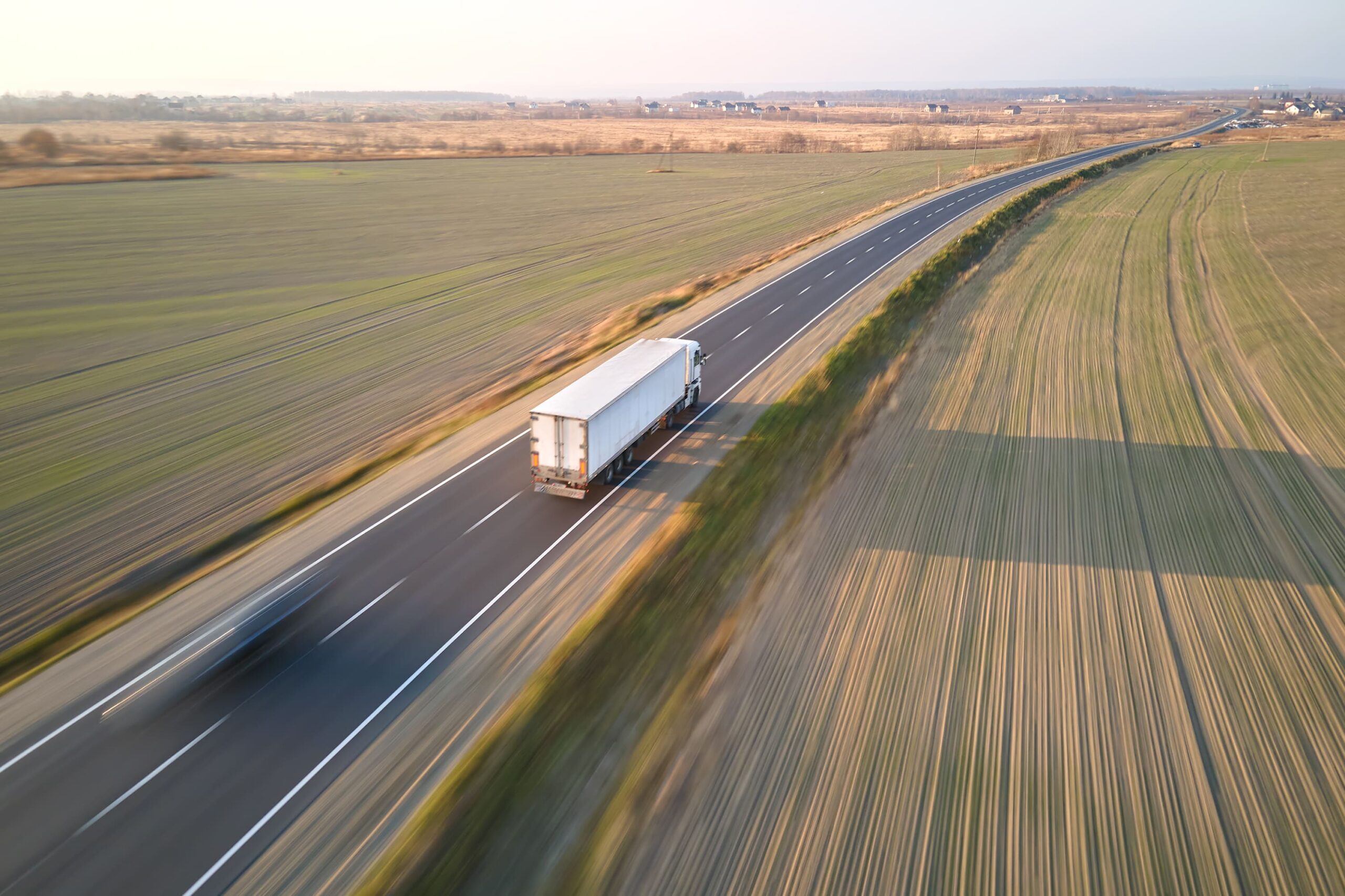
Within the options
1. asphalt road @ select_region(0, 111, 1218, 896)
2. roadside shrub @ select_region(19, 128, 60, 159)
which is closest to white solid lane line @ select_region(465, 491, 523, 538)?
asphalt road @ select_region(0, 111, 1218, 896)

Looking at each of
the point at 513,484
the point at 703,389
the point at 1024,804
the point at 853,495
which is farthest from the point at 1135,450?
the point at 513,484

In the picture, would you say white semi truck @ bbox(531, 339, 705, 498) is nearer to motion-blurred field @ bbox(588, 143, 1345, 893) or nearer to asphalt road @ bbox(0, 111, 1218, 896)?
asphalt road @ bbox(0, 111, 1218, 896)

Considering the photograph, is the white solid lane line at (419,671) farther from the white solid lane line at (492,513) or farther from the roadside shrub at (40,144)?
the roadside shrub at (40,144)

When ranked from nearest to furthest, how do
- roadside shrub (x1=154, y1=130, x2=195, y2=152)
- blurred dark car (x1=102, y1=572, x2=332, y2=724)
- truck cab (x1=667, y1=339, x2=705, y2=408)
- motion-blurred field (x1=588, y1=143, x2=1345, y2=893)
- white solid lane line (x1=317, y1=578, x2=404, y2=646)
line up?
motion-blurred field (x1=588, y1=143, x2=1345, y2=893) → blurred dark car (x1=102, y1=572, x2=332, y2=724) → white solid lane line (x1=317, y1=578, x2=404, y2=646) → truck cab (x1=667, y1=339, x2=705, y2=408) → roadside shrub (x1=154, y1=130, x2=195, y2=152)

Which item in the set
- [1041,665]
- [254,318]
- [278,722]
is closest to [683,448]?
[1041,665]

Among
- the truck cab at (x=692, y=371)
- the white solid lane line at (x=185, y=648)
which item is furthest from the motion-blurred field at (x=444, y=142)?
the truck cab at (x=692, y=371)

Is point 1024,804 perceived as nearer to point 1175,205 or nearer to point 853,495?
point 853,495
